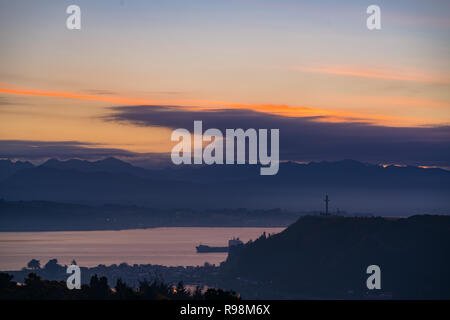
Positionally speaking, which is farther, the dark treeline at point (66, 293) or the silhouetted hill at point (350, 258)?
the silhouetted hill at point (350, 258)

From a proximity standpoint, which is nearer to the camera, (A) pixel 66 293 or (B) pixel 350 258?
(A) pixel 66 293

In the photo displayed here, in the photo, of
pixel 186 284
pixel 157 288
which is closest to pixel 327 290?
pixel 186 284

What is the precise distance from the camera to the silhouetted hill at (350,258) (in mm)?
151250

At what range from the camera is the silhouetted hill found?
151m

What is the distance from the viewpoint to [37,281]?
50.9 m

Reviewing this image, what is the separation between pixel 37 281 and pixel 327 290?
110588 mm

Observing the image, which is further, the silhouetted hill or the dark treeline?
the silhouetted hill

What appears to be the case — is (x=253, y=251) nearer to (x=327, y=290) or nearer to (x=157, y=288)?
(x=327, y=290)

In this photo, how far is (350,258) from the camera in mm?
164750

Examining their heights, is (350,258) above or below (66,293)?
below
